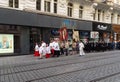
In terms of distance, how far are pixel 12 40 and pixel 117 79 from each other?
51.2 ft

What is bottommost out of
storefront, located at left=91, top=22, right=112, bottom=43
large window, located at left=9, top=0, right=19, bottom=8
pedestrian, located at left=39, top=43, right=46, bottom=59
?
pedestrian, located at left=39, top=43, right=46, bottom=59

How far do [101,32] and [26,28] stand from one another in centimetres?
1822

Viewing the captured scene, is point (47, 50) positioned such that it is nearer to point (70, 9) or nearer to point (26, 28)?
point (26, 28)

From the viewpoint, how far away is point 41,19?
1145 inches

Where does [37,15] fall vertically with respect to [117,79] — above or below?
above

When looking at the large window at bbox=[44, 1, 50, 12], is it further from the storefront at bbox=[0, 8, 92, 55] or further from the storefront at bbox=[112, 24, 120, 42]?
the storefront at bbox=[112, 24, 120, 42]

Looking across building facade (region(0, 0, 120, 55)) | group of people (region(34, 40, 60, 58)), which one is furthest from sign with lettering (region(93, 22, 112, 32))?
group of people (region(34, 40, 60, 58))

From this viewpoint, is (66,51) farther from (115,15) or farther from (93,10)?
(115,15)

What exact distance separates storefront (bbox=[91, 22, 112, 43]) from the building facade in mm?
669

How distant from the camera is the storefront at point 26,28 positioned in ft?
83.2

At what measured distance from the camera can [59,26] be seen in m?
32.0

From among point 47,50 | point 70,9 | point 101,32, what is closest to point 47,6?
point 70,9

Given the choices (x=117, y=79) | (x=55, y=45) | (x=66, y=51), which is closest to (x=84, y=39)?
(x=66, y=51)

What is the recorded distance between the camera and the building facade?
25.8 meters
